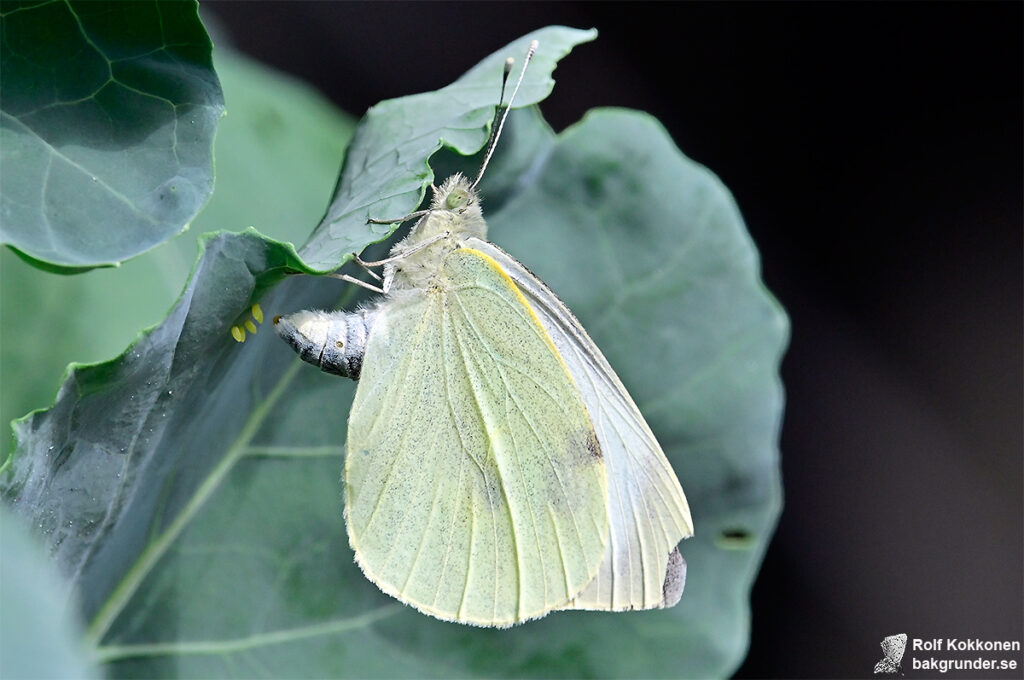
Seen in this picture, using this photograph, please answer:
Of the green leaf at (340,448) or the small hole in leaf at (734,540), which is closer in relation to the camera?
the green leaf at (340,448)

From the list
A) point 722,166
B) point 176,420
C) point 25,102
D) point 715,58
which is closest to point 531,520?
point 176,420

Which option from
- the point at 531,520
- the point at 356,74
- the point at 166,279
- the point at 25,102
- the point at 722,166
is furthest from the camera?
the point at 356,74

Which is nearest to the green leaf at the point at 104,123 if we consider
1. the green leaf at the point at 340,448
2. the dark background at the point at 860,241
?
the green leaf at the point at 340,448

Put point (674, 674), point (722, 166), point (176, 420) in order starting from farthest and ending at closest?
point (722, 166) < point (674, 674) < point (176, 420)

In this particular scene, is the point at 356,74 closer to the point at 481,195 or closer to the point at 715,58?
the point at 715,58

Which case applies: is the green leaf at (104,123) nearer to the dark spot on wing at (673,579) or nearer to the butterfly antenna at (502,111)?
the butterfly antenna at (502,111)

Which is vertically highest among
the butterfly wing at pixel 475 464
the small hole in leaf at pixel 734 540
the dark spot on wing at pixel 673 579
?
the butterfly wing at pixel 475 464
